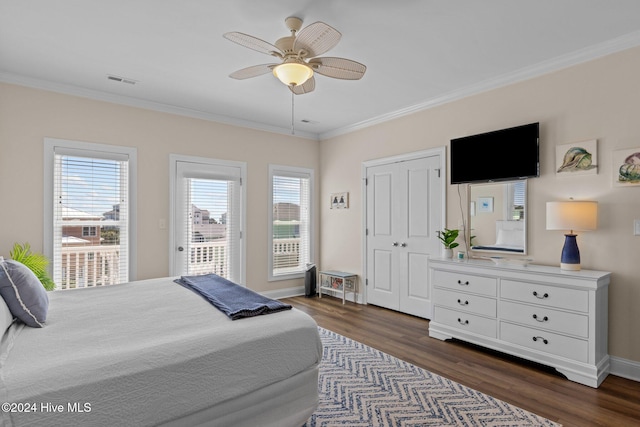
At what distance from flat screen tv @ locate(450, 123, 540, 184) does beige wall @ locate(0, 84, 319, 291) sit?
269 centimetres

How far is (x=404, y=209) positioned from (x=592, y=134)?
2158 mm

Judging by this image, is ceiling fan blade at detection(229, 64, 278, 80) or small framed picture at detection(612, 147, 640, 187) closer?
ceiling fan blade at detection(229, 64, 278, 80)

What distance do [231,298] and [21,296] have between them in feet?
3.94

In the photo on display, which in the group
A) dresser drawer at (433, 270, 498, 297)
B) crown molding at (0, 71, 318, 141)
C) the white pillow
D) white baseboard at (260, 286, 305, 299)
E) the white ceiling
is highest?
the white ceiling

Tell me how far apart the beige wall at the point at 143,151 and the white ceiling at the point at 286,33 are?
0.23 m

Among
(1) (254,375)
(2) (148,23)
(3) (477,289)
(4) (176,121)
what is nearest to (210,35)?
(2) (148,23)

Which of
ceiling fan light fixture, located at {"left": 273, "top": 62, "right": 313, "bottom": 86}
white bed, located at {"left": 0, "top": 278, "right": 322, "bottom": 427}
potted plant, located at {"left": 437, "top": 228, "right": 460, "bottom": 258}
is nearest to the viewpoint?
white bed, located at {"left": 0, "top": 278, "right": 322, "bottom": 427}

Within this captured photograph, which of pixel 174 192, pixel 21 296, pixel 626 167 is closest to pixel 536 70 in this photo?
pixel 626 167

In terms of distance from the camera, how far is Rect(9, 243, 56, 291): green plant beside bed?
3145mm

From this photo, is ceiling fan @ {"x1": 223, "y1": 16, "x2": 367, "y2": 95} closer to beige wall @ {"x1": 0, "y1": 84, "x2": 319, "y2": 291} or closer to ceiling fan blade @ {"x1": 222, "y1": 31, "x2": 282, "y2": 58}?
ceiling fan blade @ {"x1": 222, "y1": 31, "x2": 282, "y2": 58}

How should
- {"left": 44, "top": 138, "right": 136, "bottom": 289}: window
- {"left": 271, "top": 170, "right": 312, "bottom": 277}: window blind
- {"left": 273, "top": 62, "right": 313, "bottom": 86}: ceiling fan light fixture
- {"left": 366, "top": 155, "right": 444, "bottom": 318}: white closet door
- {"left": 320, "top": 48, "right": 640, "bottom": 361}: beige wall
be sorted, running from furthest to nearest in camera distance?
{"left": 271, "top": 170, "right": 312, "bottom": 277}: window blind < {"left": 366, "top": 155, "right": 444, "bottom": 318}: white closet door < {"left": 44, "top": 138, "right": 136, "bottom": 289}: window < {"left": 320, "top": 48, "right": 640, "bottom": 361}: beige wall < {"left": 273, "top": 62, "right": 313, "bottom": 86}: ceiling fan light fixture

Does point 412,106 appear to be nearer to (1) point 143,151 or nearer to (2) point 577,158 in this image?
(2) point 577,158

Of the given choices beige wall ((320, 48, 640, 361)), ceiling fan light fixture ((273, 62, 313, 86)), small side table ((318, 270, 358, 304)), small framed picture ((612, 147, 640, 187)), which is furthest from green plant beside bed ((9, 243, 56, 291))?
small framed picture ((612, 147, 640, 187))

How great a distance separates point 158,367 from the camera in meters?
1.56
